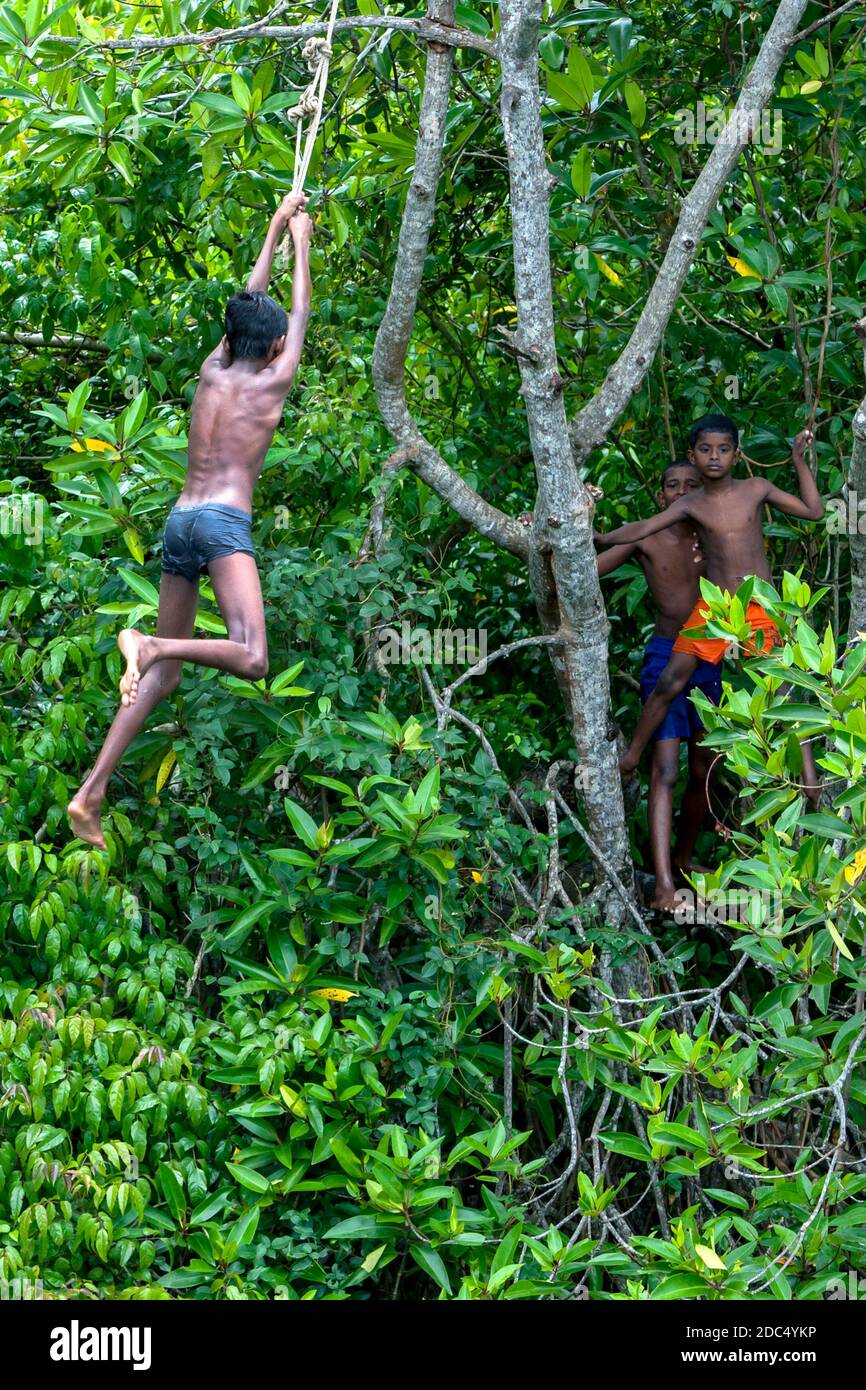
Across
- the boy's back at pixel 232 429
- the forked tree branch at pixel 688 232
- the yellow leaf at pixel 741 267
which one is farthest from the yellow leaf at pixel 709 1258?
the yellow leaf at pixel 741 267

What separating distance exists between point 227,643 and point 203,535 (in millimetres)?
349

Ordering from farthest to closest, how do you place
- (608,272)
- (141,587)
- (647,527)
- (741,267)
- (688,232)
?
1. (608,272)
2. (741,267)
3. (647,527)
4. (688,232)
5. (141,587)

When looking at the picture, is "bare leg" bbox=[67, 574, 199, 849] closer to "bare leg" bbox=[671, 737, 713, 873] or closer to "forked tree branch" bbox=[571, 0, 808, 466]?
"forked tree branch" bbox=[571, 0, 808, 466]

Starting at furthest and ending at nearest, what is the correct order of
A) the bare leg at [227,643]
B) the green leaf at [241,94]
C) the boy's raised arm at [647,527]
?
the boy's raised arm at [647,527] < the green leaf at [241,94] < the bare leg at [227,643]

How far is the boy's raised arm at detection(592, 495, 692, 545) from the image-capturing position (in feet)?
18.1

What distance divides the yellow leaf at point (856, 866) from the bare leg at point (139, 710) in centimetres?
183

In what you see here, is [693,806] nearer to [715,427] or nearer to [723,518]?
[723,518]

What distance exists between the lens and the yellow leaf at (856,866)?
3.86 metres

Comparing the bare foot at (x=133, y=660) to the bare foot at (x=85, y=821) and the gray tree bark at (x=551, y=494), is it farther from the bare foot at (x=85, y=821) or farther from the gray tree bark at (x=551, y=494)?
the gray tree bark at (x=551, y=494)

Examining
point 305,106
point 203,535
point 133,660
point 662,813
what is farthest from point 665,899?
point 305,106

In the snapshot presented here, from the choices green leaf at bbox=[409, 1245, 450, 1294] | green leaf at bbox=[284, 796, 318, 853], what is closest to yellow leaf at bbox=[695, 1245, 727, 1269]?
green leaf at bbox=[409, 1245, 450, 1294]

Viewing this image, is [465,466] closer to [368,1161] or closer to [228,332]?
[228,332]

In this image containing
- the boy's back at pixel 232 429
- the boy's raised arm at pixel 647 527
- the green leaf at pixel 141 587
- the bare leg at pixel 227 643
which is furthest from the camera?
the boy's raised arm at pixel 647 527

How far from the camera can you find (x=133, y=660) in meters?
3.96
